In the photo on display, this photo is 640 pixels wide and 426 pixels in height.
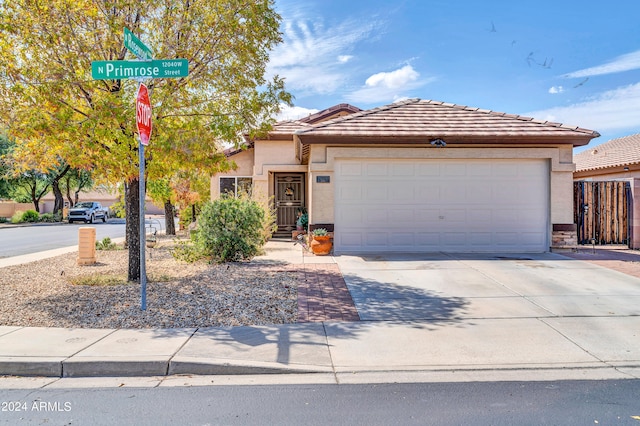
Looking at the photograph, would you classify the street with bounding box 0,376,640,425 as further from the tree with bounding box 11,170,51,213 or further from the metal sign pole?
the tree with bounding box 11,170,51,213

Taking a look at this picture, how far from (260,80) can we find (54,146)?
162 inches

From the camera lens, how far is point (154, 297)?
7.50 m

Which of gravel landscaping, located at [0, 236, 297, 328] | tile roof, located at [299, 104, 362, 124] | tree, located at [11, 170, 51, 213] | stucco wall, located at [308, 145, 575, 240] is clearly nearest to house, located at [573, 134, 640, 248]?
stucco wall, located at [308, 145, 575, 240]

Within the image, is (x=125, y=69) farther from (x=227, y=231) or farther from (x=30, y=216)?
(x=30, y=216)

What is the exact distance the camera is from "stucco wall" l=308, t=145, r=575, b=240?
12219 millimetres

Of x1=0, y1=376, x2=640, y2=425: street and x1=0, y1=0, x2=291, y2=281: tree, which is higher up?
x1=0, y1=0, x2=291, y2=281: tree

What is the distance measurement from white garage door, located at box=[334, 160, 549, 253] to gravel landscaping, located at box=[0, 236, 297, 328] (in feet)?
11.9

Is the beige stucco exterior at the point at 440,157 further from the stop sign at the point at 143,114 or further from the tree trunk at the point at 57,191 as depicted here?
the tree trunk at the point at 57,191

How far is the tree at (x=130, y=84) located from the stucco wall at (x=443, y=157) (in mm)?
3063

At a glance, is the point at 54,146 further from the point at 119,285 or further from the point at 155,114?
the point at 119,285

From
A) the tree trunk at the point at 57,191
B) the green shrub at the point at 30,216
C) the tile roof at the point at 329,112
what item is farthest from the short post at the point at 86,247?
the green shrub at the point at 30,216

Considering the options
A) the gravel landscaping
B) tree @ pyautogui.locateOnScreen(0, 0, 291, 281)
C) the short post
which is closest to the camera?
the gravel landscaping

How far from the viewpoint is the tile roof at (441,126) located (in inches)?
464

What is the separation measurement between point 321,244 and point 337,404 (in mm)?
7883
